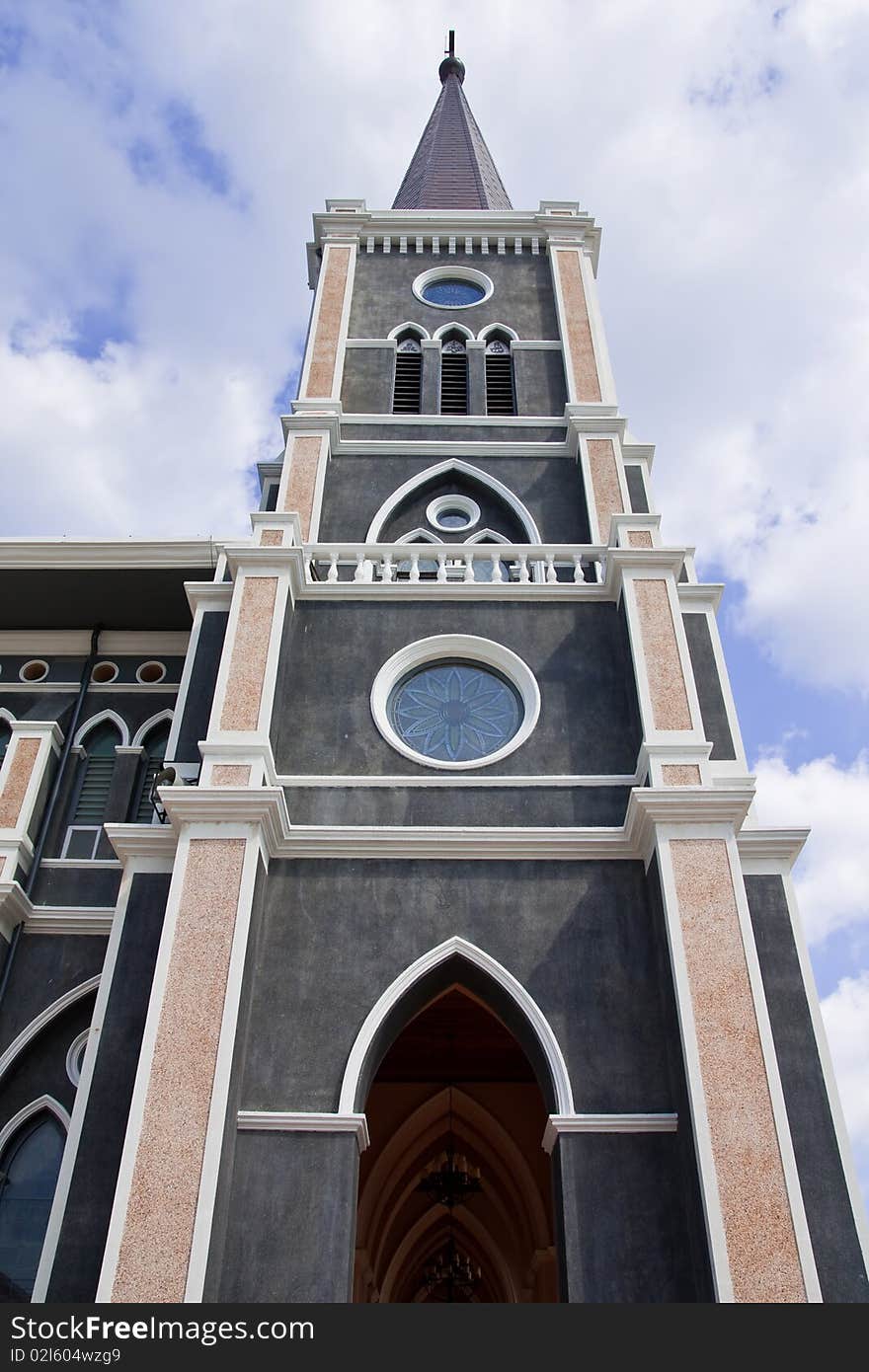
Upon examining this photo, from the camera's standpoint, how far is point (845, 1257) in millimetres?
9352

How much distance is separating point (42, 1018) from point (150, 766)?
3.47 metres

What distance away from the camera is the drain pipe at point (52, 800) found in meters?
13.4

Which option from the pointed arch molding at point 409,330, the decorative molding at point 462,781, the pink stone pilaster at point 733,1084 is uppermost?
the pointed arch molding at point 409,330

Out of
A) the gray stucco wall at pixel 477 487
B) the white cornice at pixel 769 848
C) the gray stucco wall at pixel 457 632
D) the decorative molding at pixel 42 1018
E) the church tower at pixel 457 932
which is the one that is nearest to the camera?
the church tower at pixel 457 932

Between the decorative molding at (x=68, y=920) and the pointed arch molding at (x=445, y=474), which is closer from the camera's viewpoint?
the decorative molding at (x=68, y=920)

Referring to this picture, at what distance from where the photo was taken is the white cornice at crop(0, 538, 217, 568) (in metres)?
15.8

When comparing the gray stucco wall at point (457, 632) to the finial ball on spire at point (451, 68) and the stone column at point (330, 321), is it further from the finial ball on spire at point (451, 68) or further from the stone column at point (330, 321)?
the finial ball on spire at point (451, 68)

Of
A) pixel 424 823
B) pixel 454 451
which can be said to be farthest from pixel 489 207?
pixel 424 823

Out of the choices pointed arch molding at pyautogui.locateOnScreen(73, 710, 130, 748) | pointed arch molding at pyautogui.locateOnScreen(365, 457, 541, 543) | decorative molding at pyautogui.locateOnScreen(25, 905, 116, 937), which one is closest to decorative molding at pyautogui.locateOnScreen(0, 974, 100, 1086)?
decorative molding at pyautogui.locateOnScreen(25, 905, 116, 937)

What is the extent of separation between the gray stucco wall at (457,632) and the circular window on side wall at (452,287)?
27.0ft

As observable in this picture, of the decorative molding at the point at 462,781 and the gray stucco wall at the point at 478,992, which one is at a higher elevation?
the decorative molding at the point at 462,781

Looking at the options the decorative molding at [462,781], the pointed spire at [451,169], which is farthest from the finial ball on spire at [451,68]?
the decorative molding at [462,781]

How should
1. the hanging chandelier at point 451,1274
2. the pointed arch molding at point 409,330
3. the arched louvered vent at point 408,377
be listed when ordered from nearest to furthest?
1. the hanging chandelier at point 451,1274
2. the arched louvered vent at point 408,377
3. the pointed arch molding at point 409,330

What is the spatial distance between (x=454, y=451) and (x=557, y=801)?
261 inches
